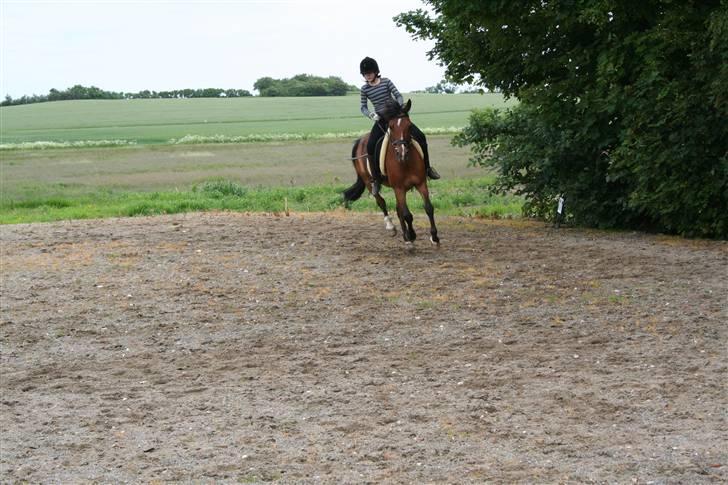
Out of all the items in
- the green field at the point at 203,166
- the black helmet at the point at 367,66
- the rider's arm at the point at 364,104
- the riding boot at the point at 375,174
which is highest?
the black helmet at the point at 367,66

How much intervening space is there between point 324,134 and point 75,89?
66.5 m

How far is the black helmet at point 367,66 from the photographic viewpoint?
588 inches

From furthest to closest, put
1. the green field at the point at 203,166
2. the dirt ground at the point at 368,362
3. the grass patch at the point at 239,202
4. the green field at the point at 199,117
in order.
Answer: the green field at the point at 199,117, the green field at the point at 203,166, the grass patch at the point at 239,202, the dirt ground at the point at 368,362

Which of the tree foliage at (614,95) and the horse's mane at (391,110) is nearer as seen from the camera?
the tree foliage at (614,95)

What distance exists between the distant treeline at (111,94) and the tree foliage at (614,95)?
105905 mm

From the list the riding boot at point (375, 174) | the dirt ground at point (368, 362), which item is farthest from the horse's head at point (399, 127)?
the dirt ground at point (368, 362)

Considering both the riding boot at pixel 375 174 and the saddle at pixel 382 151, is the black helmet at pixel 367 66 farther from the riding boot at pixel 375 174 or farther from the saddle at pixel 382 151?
the riding boot at pixel 375 174

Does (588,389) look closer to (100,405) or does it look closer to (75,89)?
(100,405)

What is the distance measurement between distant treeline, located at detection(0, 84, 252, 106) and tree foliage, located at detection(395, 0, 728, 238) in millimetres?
105905

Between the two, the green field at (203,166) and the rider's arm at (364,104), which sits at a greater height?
the rider's arm at (364,104)

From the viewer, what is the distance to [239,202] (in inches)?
961

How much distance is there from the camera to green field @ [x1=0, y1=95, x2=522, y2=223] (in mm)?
24469

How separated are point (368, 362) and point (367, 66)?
22.8 feet

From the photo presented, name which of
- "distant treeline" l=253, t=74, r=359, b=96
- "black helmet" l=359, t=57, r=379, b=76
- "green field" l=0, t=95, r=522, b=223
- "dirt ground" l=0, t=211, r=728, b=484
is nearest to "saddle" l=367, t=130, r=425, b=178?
"black helmet" l=359, t=57, r=379, b=76
